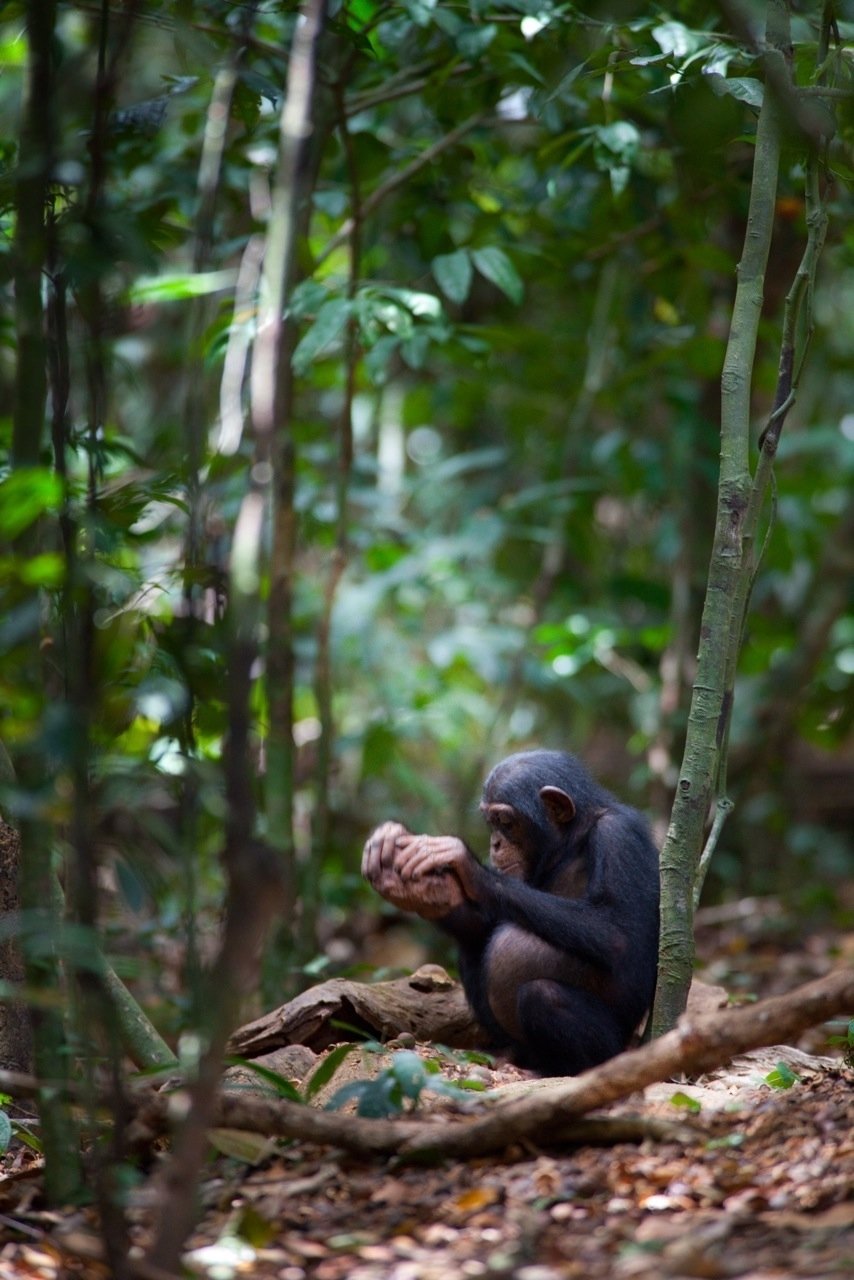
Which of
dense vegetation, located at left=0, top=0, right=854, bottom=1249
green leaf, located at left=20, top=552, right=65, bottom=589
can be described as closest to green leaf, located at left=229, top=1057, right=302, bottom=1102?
dense vegetation, located at left=0, top=0, right=854, bottom=1249

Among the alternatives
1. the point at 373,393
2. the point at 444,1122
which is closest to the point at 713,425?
the point at 373,393

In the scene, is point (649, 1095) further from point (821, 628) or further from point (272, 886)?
point (821, 628)

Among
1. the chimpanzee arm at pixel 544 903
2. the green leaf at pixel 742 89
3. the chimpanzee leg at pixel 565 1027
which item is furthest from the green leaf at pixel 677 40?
the chimpanzee leg at pixel 565 1027

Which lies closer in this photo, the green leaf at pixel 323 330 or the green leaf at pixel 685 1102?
the green leaf at pixel 685 1102

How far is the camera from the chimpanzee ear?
4125 mm

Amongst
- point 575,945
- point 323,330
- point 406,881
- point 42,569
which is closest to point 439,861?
point 406,881

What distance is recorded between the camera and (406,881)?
149 inches

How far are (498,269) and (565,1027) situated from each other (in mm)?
2522

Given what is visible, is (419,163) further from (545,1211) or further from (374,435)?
(374,435)

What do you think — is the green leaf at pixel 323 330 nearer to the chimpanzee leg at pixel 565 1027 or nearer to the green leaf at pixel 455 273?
the green leaf at pixel 455 273

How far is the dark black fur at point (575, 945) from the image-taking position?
3.68m

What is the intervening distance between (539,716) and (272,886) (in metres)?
6.94

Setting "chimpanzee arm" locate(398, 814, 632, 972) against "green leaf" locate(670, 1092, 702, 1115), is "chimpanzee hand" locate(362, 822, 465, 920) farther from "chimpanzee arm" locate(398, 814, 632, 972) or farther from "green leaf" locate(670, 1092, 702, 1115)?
"green leaf" locate(670, 1092, 702, 1115)

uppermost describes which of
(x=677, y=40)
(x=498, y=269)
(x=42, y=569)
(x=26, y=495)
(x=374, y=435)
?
(x=677, y=40)
